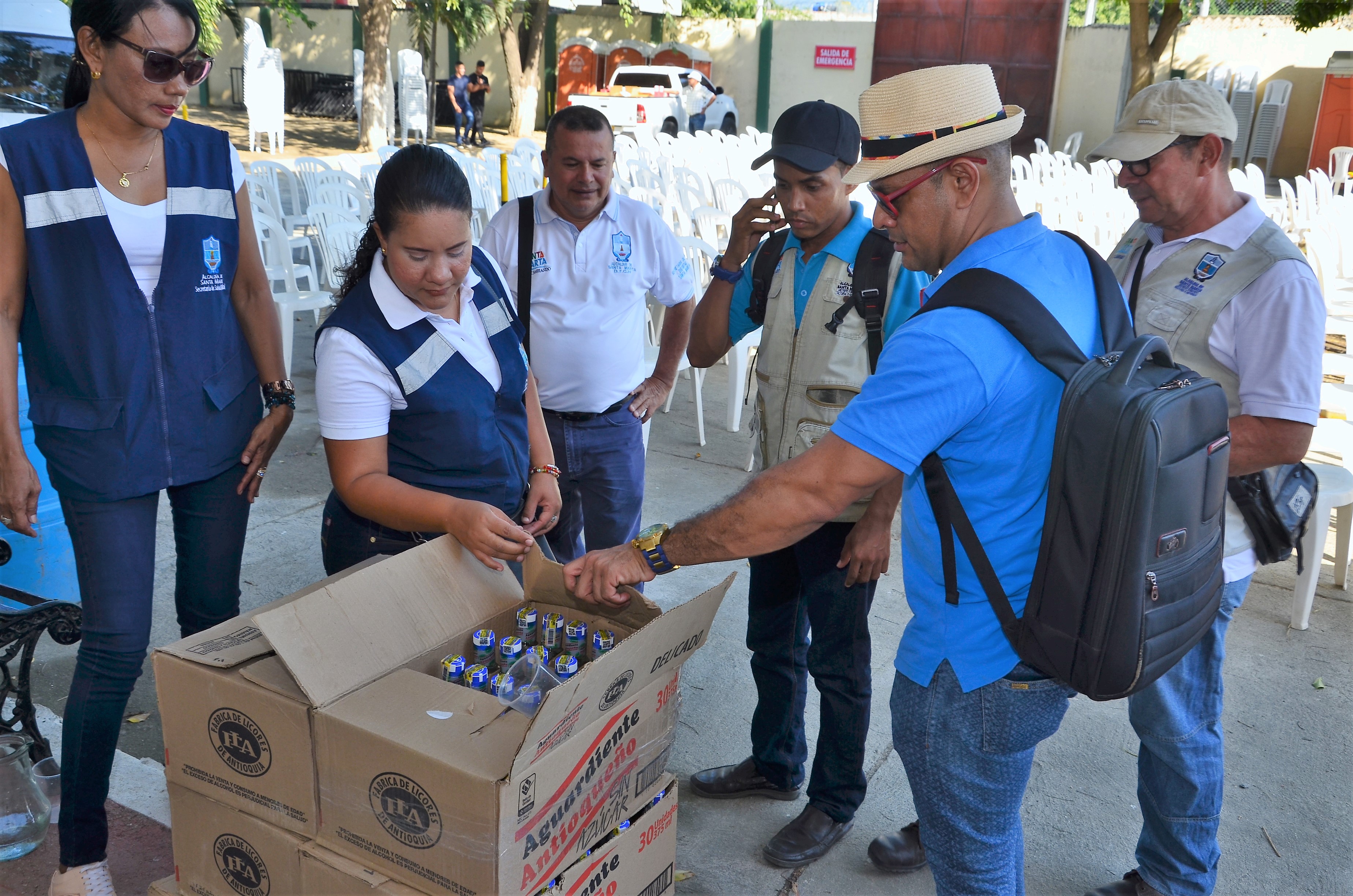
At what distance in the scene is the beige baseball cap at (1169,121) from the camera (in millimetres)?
2189

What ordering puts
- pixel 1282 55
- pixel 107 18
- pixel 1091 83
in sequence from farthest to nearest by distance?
pixel 1091 83
pixel 1282 55
pixel 107 18

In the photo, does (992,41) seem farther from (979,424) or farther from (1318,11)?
(979,424)

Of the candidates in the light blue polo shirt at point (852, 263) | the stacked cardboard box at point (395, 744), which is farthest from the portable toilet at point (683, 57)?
the stacked cardboard box at point (395, 744)

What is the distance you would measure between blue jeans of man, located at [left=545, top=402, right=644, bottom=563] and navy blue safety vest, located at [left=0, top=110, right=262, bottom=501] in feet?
3.52

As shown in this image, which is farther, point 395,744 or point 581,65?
point 581,65

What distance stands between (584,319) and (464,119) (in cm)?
2130

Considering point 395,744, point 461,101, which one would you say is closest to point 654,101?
point 461,101

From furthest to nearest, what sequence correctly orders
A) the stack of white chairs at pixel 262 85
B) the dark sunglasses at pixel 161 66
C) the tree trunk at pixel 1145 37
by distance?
the stack of white chairs at pixel 262 85 < the tree trunk at pixel 1145 37 < the dark sunglasses at pixel 161 66

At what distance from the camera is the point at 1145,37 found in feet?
56.6

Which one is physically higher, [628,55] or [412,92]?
[628,55]

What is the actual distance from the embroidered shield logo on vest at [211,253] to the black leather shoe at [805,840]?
1.89 m

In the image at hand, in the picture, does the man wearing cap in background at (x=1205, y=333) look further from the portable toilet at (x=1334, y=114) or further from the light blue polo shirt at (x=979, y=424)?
the portable toilet at (x=1334, y=114)

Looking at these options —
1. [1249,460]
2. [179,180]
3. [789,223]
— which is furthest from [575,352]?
[1249,460]

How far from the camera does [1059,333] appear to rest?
1518mm
